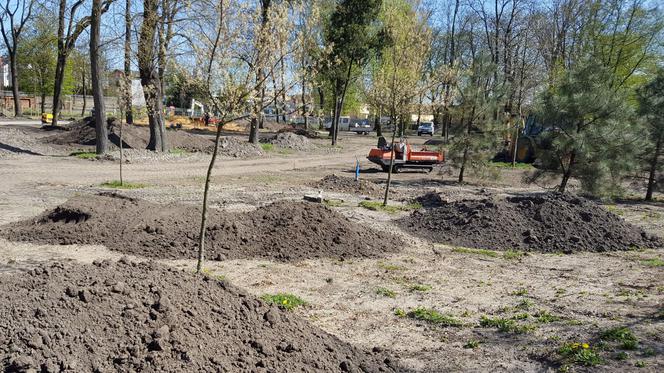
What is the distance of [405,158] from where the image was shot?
23125mm

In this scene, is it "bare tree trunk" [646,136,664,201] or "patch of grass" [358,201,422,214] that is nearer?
"patch of grass" [358,201,422,214]

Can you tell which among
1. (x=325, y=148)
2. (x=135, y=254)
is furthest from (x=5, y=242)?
(x=325, y=148)

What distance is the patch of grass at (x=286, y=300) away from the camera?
271 inches

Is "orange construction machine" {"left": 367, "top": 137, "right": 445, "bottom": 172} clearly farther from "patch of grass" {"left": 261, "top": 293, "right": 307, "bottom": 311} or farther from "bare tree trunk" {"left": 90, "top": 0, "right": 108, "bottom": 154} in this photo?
"patch of grass" {"left": 261, "top": 293, "right": 307, "bottom": 311}

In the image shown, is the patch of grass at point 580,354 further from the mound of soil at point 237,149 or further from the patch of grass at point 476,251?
the mound of soil at point 237,149

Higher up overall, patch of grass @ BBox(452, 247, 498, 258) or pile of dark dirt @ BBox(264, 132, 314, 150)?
pile of dark dirt @ BBox(264, 132, 314, 150)

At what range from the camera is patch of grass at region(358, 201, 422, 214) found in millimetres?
14055

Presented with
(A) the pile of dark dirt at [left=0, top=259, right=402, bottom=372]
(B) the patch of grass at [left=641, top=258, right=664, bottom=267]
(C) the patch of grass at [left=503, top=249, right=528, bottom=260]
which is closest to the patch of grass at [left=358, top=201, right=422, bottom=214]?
(C) the patch of grass at [left=503, top=249, right=528, bottom=260]

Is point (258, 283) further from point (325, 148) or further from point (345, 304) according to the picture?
point (325, 148)

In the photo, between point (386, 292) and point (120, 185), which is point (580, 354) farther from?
point (120, 185)

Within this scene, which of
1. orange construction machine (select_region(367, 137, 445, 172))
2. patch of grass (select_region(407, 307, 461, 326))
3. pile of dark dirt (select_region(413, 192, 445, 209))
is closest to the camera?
patch of grass (select_region(407, 307, 461, 326))

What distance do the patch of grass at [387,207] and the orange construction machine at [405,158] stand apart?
765 centimetres

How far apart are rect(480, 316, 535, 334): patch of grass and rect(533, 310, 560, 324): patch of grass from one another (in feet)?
0.97

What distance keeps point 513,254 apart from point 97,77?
18.3m
